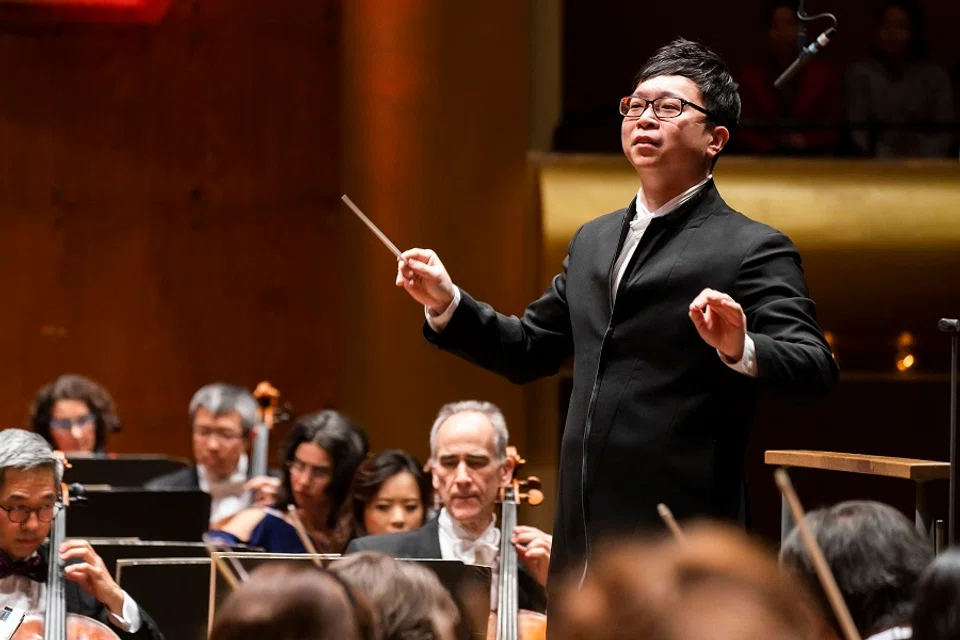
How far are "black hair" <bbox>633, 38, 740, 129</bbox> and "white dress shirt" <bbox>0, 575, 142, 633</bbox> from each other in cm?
173

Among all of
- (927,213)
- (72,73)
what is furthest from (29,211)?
(927,213)

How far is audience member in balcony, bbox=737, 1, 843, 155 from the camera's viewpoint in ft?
21.5

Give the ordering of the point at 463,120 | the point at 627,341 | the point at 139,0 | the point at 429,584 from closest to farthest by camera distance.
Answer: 1. the point at 429,584
2. the point at 627,341
3. the point at 463,120
4. the point at 139,0

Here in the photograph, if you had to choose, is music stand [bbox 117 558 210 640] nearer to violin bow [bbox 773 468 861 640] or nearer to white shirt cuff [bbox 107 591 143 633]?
white shirt cuff [bbox 107 591 143 633]

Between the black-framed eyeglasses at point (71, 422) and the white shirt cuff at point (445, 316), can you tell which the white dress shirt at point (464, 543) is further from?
the black-framed eyeglasses at point (71, 422)

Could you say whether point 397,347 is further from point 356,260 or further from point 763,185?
point 763,185

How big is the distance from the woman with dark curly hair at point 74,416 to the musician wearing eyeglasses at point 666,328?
382cm

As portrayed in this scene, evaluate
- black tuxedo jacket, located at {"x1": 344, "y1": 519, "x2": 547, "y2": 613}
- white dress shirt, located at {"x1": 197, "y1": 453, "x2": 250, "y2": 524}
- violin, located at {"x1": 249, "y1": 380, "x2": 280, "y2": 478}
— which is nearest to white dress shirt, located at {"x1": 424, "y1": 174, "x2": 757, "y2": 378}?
black tuxedo jacket, located at {"x1": 344, "y1": 519, "x2": 547, "y2": 613}

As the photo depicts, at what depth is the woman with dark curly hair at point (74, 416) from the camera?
6.05 m

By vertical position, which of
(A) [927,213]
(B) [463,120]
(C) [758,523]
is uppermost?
(B) [463,120]

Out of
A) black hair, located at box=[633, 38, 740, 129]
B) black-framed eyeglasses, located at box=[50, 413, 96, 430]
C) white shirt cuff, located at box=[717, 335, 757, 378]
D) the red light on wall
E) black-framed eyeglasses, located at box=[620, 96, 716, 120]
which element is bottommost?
black-framed eyeglasses, located at box=[50, 413, 96, 430]

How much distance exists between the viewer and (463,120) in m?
6.43

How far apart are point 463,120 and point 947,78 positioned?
2.20 metres

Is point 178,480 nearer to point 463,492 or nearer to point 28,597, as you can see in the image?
point 463,492
